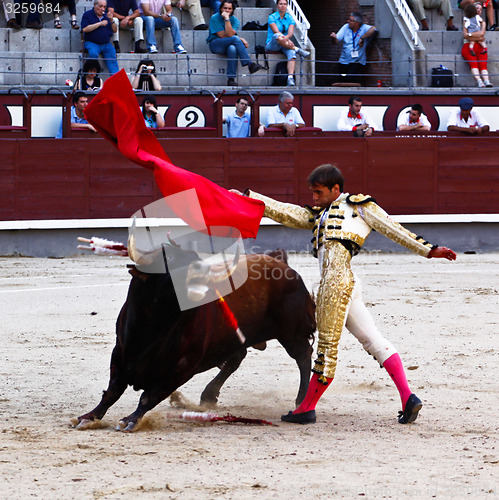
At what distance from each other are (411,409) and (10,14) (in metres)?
8.32

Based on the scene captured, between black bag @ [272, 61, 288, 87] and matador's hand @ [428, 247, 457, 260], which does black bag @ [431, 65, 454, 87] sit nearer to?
black bag @ [272, 61, 288, 87]

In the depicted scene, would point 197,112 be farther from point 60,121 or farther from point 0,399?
point 0,399

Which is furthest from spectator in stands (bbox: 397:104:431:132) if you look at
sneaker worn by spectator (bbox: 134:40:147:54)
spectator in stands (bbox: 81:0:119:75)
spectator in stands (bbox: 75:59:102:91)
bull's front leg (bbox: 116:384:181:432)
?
bull's front leg (bbox: 116:384:181:432)

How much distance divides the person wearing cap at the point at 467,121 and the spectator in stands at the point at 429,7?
2253mm

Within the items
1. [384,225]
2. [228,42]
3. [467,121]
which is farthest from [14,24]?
[384,225]

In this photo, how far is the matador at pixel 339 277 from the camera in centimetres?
342

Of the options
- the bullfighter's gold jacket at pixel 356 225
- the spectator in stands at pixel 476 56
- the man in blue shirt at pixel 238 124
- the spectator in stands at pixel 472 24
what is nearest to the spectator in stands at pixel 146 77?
the man in blue shirt at pixel 238 124

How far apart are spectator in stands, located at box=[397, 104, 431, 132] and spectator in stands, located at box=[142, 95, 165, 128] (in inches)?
103

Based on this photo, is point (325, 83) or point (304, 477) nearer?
point (304, 477)

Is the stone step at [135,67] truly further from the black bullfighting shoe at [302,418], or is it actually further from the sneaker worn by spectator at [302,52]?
the black bullfighting shoe at [302,418]

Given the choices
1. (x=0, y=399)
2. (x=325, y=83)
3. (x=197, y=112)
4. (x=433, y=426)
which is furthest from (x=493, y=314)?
(x=325, y=83)

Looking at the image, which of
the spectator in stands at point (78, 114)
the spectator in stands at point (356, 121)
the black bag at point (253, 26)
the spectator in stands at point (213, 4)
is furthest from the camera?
the black bag at point (253, 26)

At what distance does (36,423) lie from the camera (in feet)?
11.0

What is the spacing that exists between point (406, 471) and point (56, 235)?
733 centimetres
